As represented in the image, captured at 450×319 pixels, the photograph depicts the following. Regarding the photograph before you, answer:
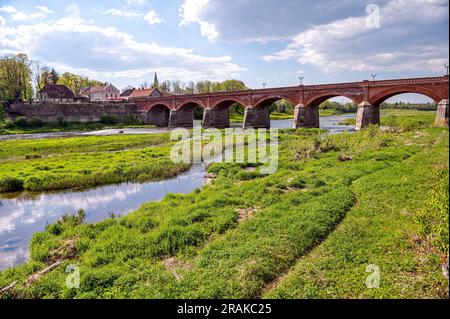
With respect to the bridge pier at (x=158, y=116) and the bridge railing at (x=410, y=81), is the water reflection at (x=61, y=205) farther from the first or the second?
the bridge pier at (x=158, y=116)

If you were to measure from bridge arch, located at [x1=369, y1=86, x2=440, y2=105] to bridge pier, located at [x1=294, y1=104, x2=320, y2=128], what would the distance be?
1063 cm

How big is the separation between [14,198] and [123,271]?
1378 centimetres

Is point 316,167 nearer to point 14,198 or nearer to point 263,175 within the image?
point 263,175

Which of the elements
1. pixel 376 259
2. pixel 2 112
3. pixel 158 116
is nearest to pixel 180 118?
pixel 158 116

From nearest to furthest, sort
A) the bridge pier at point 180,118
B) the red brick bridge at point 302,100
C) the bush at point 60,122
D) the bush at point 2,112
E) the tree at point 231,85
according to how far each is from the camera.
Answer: the red brick bridge at point 302,100 → the bush at point 2,112 → the bush at point 60,122 → the bridge pier at point 180,118 → the tree at point 231,85

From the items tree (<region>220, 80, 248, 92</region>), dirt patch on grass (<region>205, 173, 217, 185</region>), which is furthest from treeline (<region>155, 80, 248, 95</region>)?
dirt patch on grass (<region>205, 173, 217, 185</region>)

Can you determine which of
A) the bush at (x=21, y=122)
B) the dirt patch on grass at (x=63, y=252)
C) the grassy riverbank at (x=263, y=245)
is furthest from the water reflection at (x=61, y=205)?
the bush at (x=21, y=122)

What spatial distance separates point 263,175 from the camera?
1944cm

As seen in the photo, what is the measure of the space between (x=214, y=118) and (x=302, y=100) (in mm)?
21640

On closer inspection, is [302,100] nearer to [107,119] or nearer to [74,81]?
[107,119]

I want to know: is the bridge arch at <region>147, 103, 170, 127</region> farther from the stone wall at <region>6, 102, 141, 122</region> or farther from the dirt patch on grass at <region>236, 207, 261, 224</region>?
the dirt patch on grass at <region>236, 207, 261, 224</region>

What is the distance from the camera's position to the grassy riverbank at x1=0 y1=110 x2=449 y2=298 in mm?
6918

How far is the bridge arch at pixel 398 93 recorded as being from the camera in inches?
1521
